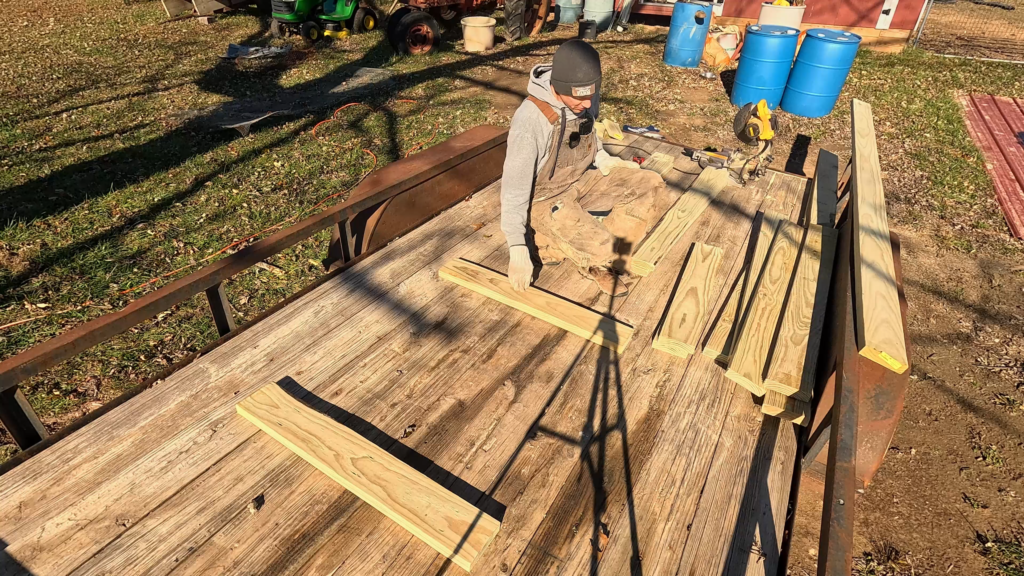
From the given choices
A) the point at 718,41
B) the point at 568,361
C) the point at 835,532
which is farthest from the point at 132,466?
the point at 718,41

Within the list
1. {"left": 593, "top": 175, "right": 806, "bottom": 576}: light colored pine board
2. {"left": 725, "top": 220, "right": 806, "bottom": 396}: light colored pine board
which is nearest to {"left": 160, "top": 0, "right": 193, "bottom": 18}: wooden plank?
{"left": 725, "top": 220, "right": 806, "bottom": 396}: light colored pine board

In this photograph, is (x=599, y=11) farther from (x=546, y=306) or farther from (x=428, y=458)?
(x=428, y=458)

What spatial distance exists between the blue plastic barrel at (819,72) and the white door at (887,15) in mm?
5117

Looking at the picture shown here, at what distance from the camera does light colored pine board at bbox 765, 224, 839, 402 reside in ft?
9.08

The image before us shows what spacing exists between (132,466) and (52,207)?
5614 mm

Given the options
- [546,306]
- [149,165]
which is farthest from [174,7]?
[546,306]

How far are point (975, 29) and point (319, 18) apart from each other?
20043 mm

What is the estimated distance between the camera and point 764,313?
10.9ft

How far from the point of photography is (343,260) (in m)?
3.89

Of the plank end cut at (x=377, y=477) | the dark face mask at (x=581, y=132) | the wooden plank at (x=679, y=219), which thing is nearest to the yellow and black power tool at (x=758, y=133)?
the wooden plank at (x=679, y=219)

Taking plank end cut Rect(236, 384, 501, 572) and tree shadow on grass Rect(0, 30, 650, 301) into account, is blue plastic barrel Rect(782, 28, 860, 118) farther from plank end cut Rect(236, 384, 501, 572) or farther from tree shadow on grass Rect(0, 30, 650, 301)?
plank end cut Rect(236, 384, 501, 572)

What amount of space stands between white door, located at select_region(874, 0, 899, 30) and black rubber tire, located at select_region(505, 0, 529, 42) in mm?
9014

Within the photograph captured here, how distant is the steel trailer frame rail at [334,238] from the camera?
2.28 metres

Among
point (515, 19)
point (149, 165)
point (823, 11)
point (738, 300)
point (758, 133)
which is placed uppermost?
point (823, 11)
